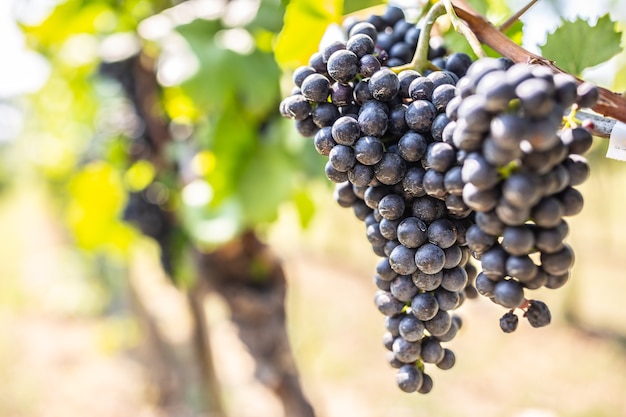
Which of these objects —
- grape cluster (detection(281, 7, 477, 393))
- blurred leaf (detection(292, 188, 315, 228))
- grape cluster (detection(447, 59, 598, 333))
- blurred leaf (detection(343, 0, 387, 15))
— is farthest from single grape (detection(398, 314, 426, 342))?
blurred leaf (detection(292, 188, 315, 228))

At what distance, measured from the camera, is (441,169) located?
19.8 inches

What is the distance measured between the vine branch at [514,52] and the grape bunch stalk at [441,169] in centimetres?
2

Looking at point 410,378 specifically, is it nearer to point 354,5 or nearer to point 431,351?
point 431,351

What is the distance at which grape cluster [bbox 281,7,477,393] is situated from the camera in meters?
0.54

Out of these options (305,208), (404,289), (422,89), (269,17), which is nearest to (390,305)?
(404,289)

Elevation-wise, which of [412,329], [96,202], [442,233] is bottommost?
[96,202]

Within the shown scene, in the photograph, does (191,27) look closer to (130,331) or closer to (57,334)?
(130,331)

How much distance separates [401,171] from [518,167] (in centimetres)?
14

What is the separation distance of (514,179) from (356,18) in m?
0.43

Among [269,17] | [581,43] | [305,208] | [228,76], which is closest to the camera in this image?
[581,43]

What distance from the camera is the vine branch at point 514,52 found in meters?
0.51

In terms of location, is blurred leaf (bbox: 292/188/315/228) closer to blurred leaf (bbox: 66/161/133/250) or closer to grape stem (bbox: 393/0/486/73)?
blurred leaf (bbox: 66/161/133/250)

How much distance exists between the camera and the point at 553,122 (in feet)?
1.37

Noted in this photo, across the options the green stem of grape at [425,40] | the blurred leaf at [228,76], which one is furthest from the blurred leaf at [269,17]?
the green stem of grape at [425,40]
